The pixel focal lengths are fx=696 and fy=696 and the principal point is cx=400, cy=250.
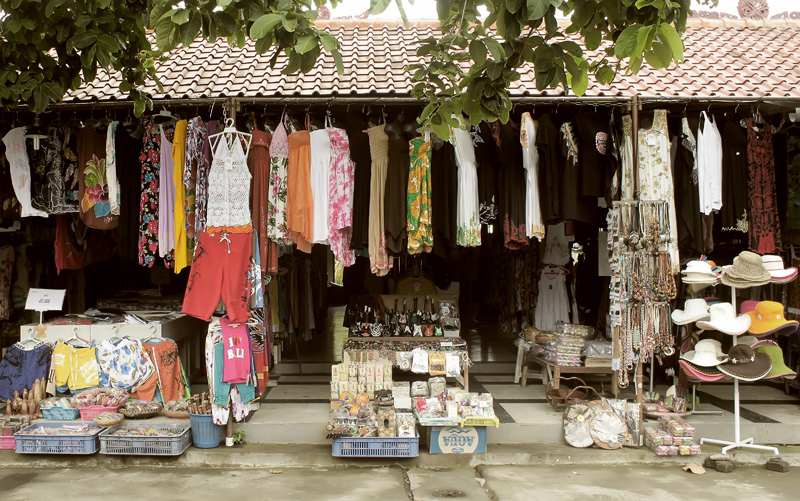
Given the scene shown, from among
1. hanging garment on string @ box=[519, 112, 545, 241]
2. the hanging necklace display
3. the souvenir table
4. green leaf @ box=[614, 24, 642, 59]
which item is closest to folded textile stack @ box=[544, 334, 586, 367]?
the hanging necklace display

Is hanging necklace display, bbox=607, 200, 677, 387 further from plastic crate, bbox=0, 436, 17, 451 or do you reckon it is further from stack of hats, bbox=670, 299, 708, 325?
plastic crate, bbox=0, 436, 17, 451

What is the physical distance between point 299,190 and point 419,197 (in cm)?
105

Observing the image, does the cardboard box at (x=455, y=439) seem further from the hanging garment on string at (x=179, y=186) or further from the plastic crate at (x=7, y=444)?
the plastic crate at (x=7, y=444)

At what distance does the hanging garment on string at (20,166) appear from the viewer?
20.5 feet

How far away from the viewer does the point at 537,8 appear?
2736mm

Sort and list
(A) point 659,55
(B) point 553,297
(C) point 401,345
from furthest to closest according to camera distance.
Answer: (B) point 553,297 < (C) point 401,345 < (A) point 659,55

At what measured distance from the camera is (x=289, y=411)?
6.45m

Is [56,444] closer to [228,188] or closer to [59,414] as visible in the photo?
[59,414]

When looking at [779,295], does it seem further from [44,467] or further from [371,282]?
[44,467]

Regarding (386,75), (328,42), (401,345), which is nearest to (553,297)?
(401,345)

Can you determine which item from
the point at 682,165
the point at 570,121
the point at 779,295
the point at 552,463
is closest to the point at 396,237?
the point at 570,121

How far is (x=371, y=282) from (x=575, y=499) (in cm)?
621

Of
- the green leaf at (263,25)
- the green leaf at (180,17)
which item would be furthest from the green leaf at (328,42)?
the green leaf at (180,17)

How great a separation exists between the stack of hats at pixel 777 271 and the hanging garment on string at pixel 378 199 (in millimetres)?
3251
